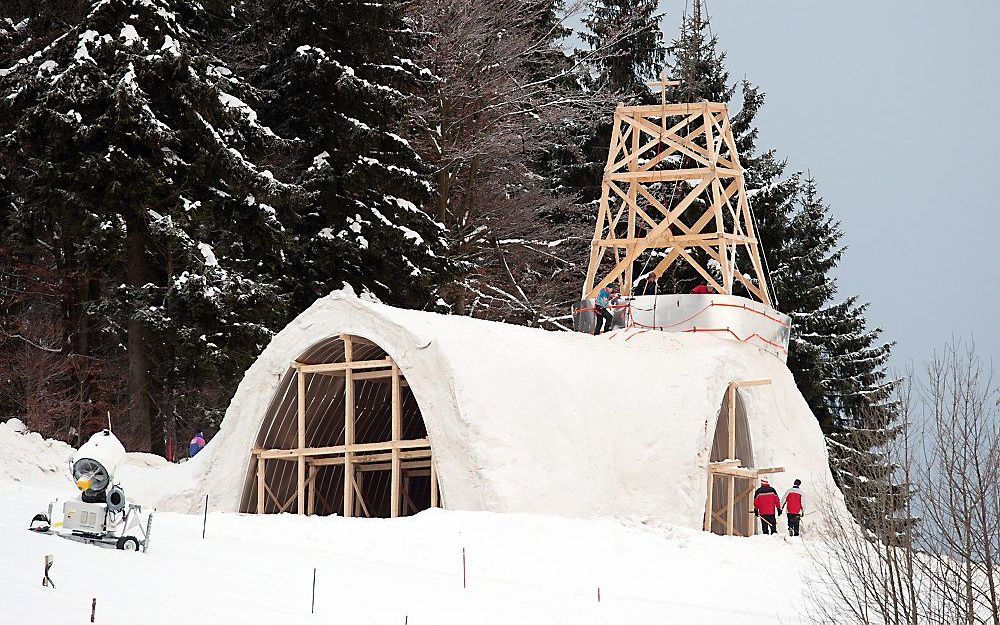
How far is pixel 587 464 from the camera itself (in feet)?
73.5

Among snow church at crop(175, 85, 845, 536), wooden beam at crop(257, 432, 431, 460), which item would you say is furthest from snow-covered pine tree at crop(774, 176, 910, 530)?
wooden beam at crop(257, 432, 431, 460)

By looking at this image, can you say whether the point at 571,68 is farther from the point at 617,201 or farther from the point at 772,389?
the point at 772,389

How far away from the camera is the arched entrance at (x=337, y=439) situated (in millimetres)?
22016

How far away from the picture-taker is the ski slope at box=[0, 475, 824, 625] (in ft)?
41.3

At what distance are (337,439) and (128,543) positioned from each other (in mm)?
11193

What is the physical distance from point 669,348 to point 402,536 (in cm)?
821

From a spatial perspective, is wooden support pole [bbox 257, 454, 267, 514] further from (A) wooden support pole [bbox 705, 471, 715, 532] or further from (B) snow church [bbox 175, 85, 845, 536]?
(A) wooden support pole [bbox 705, 471, 715, 532]

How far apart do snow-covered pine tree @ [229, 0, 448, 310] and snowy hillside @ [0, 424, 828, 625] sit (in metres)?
9.38

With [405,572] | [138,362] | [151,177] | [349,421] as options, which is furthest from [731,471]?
[138,362]

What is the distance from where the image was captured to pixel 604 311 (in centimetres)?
2694

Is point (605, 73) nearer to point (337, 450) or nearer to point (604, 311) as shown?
point (604, 311)

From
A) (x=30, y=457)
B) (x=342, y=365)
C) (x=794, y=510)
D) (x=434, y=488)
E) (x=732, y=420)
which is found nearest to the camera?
(x=434, y=488)

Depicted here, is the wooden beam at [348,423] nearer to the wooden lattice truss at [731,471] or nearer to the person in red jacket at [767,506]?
the wooden lattice truss at [731,471]

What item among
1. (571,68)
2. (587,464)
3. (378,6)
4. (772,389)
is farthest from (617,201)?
(587,464)
